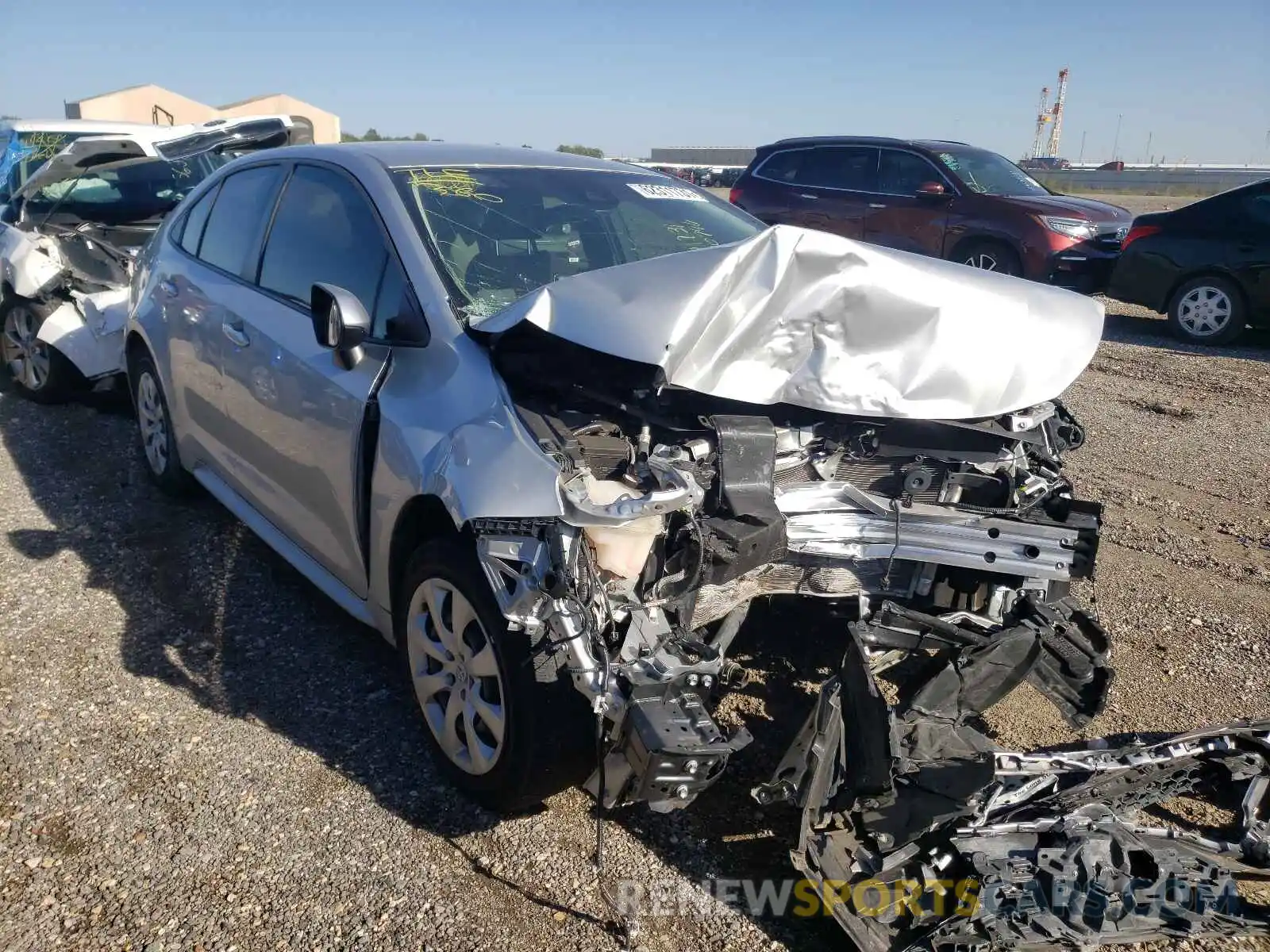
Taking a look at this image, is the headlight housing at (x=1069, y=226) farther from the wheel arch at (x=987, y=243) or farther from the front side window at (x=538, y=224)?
the front side window at (x=538, y=224)

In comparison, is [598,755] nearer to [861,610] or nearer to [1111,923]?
[861,610]

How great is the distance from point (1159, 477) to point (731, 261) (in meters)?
4.25

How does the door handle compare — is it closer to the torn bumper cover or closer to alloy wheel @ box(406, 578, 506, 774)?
alloy wheel @ box(406, 578, 506, 774)

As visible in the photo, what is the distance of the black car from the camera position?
30.5 feet

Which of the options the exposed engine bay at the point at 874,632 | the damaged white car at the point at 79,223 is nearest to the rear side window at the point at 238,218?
the damaged white car at the point at 79,223

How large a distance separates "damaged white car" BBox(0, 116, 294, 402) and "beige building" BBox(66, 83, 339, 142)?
2338cm

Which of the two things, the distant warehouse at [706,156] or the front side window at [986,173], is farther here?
the distant warehouse at [706,156]

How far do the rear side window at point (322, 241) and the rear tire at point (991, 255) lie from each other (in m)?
8.57

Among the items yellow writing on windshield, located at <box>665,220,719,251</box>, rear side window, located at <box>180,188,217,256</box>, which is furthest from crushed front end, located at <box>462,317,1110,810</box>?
rear side window, located at <box>180,188,217,256</box>

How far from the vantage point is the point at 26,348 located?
22.4 ft

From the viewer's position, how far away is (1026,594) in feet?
9.87

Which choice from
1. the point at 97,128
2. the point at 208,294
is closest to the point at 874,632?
the point at 208,294

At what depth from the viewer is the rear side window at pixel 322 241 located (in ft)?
10.9

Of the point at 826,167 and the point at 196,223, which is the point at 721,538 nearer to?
the point at 196,223
